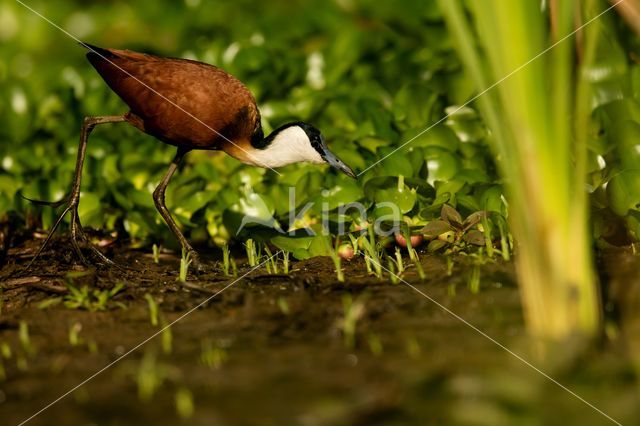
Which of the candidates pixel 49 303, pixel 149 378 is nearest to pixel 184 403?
pixel 149 378

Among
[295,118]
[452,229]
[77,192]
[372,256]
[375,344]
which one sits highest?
[295,118]

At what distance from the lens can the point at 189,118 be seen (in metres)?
3.76

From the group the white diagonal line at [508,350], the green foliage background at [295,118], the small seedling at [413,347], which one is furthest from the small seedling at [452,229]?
the small seedling at [413,347]

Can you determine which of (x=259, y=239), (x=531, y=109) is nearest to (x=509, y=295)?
(x=531, y=109)

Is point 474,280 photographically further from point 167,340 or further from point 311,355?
point 167,340

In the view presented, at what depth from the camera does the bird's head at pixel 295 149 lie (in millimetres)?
4062

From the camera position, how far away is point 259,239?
13.0 ft

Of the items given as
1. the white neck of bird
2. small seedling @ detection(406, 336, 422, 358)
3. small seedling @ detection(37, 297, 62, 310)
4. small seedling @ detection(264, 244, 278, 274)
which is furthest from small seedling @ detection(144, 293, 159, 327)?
the white neck of bird

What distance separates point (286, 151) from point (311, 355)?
1.79 metres

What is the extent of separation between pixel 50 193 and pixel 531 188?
2.99 m

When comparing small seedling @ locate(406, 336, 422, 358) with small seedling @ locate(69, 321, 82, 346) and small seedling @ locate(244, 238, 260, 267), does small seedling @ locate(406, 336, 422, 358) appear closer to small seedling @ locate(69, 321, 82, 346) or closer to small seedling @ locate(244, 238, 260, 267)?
small seedling @ locate(69, 321, 82, 346)

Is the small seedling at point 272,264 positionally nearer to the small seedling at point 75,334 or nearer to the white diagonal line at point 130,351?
the white diagonal line at point 130,351

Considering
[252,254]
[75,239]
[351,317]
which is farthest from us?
[75,239]

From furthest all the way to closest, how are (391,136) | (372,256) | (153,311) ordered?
(391,136)
(372,256)
(153,311)
